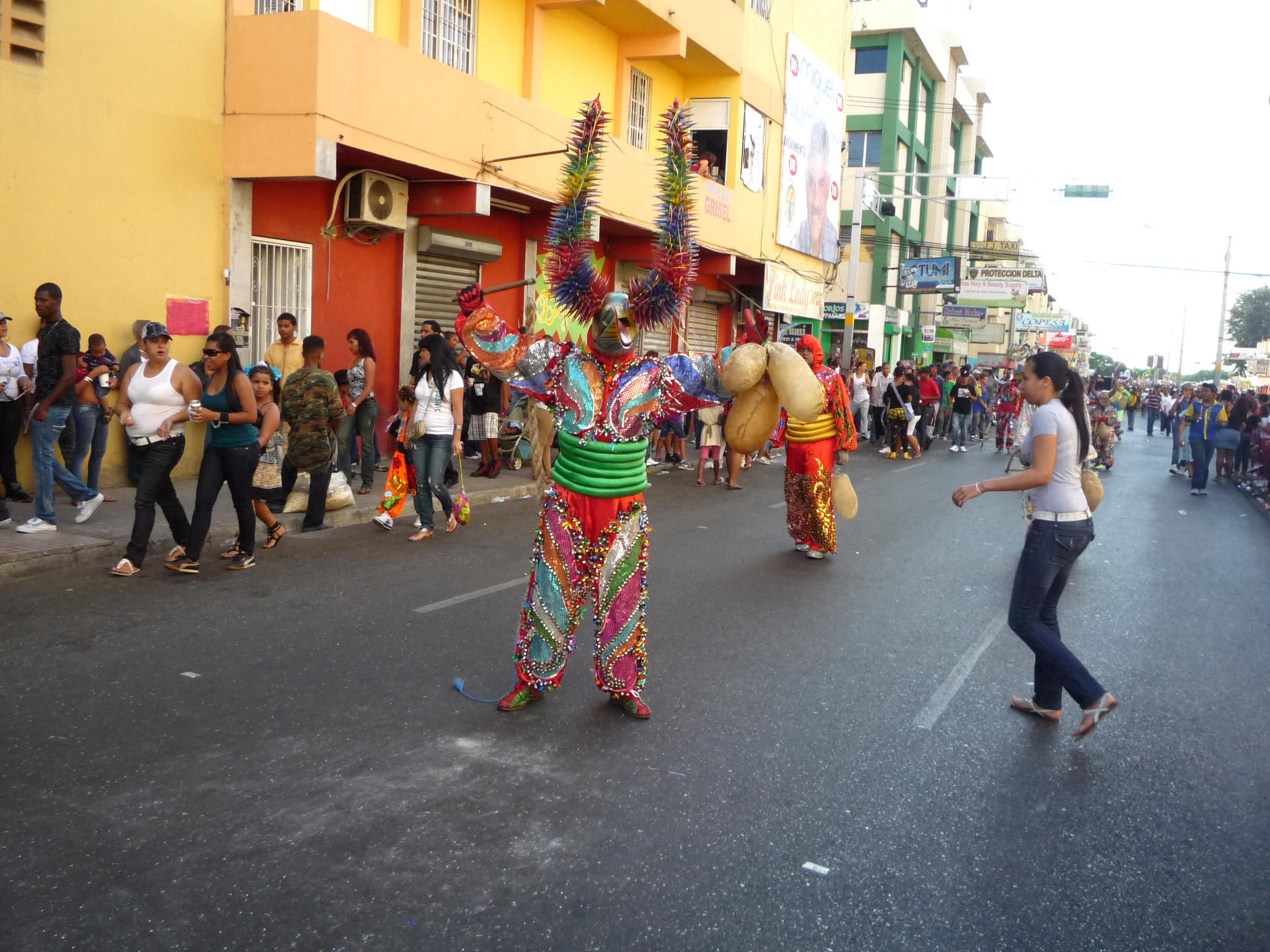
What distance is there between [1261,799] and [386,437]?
1224cm

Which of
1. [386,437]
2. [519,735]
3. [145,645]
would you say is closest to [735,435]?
[519,735]

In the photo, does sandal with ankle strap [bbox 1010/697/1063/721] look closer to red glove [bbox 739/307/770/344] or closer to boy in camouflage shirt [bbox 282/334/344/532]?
red glove [bbox 739/307/770/344]

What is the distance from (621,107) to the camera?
18.6m

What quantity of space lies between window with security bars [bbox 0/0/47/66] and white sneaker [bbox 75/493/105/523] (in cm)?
406

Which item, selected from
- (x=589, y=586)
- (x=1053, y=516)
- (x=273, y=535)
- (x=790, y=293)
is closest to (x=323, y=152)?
(x=273, y=535)

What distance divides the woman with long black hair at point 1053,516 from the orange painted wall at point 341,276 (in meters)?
9.67

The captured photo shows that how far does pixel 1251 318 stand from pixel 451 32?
262 ft

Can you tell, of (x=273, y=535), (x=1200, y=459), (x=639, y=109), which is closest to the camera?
(x=273, y=535)

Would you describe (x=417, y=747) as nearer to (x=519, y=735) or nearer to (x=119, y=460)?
(x=519, y=735)

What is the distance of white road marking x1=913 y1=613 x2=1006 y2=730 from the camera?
5191 mm

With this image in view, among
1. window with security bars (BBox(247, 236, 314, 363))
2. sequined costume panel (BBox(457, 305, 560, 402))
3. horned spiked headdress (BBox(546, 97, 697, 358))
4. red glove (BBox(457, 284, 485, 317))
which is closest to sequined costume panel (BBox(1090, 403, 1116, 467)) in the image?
window with security bars (BBox(247, 236, 314, 363))

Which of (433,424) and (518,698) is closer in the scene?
(518,698)

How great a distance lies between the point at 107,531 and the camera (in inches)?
332

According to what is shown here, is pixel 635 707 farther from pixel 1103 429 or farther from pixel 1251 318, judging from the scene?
pixel 1251 318
